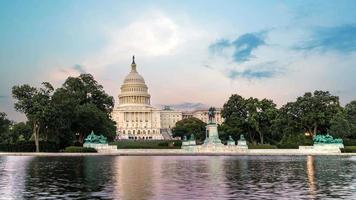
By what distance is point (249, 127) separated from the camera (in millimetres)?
100625

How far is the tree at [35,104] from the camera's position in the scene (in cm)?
6851

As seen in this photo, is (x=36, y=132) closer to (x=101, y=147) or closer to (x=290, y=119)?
(x=101, y=147)

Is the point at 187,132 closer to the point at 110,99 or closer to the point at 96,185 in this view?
the point at 110,99

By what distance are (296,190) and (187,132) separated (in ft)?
412

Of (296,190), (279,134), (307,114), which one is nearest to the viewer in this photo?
(296,190)

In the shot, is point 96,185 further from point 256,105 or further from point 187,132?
point 187,132

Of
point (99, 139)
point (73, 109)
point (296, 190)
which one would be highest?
point (73, 109)

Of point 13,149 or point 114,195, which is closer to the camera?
point 114,195

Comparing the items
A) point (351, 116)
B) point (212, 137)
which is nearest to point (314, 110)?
point (351, 116)

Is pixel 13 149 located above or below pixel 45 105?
below

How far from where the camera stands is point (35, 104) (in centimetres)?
6856

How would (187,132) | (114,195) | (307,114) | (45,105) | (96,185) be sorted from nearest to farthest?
1. (114,195)
2. (96,185)
3. (45,105)
4. (307,114)
5. (187,132)

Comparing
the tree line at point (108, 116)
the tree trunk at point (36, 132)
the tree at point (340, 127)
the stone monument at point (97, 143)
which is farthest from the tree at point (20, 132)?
the tree at point (340, 127)

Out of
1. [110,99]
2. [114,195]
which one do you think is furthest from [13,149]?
[114,195]
